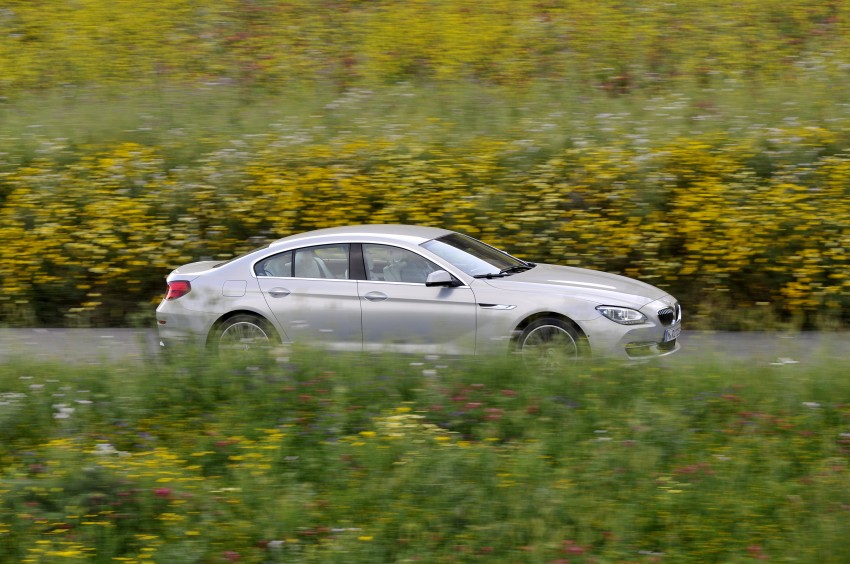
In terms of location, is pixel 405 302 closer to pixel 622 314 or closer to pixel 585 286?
pixel 585 286

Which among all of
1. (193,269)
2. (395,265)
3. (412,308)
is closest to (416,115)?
(193,269)

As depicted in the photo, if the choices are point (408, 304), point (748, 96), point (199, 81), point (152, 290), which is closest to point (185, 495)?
point (408, 304)

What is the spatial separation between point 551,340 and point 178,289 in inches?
146

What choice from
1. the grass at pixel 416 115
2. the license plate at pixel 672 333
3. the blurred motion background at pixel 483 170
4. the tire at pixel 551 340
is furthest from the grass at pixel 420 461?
the grass at pixel 416 115

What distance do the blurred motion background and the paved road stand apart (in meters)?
0.36

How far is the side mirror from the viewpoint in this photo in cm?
913

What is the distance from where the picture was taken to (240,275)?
972 cm

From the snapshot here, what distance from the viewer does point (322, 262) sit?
9641mm

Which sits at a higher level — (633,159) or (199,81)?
(199,81)

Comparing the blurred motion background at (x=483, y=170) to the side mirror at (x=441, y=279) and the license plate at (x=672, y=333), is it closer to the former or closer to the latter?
the license plate at (x=672, y=333)

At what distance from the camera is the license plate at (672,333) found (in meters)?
9.22

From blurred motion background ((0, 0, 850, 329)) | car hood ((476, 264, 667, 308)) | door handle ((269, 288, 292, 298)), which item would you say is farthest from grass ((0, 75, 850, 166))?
door handle ((269, 288, 292, 298))

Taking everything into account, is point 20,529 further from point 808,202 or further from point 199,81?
point 199,81

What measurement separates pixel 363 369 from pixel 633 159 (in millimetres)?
5787
